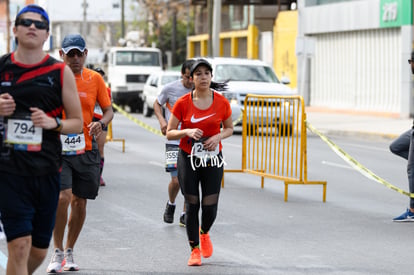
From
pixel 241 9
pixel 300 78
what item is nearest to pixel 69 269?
pixel 300 78

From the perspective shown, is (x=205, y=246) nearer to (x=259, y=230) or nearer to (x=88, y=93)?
(x=88, y=93)

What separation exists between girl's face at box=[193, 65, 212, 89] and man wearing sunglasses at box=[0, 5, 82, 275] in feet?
6.89

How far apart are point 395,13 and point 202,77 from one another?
2629 centimetres

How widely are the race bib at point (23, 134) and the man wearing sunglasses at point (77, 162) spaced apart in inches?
72.2

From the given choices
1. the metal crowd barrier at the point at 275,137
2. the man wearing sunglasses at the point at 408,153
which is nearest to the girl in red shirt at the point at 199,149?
the man wearing sunglasses at the point at 408,153

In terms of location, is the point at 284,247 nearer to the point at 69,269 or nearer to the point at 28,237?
the point at 69,269

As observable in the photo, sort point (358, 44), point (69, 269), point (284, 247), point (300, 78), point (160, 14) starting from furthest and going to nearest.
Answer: point (160, 14) < point (300, 78) < point (358, 44) < point (284, 247) < point (69, 269)

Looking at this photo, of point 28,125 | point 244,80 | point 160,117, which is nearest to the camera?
point 28,125

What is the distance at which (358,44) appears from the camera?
36.8m

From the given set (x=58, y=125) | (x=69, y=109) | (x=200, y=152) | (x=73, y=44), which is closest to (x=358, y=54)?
(x=200, y=152)

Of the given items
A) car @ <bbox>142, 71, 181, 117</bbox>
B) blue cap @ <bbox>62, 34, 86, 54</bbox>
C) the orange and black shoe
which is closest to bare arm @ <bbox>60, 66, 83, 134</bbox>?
blue cap @ <bbox>62, 34, 86, 54</bbox>

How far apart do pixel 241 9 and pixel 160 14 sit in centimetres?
1629

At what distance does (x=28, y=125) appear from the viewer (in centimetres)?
561

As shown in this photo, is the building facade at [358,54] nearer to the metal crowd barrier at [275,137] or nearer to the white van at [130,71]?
the white van at [130,71]
